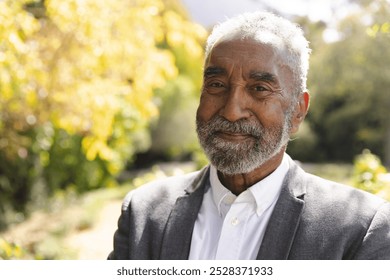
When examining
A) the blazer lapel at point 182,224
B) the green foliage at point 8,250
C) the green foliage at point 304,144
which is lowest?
the green foliage at point 304,144

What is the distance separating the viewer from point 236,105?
154 centimetres

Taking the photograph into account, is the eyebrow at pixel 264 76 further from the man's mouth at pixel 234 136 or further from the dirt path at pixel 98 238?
the dirt path at pixel 98 238

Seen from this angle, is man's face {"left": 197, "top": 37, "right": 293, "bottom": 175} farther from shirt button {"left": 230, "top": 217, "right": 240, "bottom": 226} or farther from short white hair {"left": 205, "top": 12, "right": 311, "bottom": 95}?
shirt button {"left": 230, "top": 217, "right": 240, "bottom": 226}

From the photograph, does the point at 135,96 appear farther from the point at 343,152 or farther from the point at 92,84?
the point at 343,152

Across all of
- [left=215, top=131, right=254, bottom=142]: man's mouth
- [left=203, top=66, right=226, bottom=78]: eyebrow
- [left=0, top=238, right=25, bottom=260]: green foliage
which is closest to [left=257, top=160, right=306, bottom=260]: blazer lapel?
[left=215, top=131, right=254, bottom=142]: man's mouth

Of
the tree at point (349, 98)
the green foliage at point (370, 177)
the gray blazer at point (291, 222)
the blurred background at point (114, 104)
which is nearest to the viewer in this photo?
the gray blazer at point (291, 222)

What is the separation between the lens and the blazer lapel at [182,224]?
5.30 feet

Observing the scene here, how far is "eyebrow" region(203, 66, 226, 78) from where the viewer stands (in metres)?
1.59

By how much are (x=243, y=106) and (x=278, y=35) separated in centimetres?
26

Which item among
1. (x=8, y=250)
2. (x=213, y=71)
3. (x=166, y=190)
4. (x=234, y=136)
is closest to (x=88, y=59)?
(x=8, y=250)

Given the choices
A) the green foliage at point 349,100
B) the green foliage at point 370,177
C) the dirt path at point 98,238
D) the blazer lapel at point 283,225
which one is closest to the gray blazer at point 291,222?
the blazer lapel at point 283,225

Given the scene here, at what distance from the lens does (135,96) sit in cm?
379
